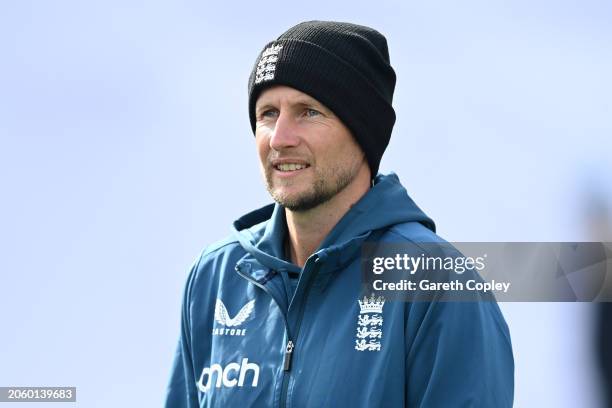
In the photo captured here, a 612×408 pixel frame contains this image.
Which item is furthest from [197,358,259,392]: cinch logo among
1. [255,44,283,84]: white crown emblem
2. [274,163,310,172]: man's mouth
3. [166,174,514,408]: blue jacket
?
[255,44,283,84]: white crown emblem

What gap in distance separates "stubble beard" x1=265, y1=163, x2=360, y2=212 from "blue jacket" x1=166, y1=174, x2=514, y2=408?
0.37ft

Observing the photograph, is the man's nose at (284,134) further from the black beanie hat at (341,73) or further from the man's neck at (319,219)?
the man's neck at (319,219)

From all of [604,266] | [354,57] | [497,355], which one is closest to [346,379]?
[497,355]

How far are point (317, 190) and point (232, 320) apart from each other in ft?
1.94

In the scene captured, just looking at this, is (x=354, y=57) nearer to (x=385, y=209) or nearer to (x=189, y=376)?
(x=385, y=209)

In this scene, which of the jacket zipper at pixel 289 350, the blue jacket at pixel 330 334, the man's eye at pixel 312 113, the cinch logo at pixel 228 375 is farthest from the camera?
the man's eye at pixel 312 113

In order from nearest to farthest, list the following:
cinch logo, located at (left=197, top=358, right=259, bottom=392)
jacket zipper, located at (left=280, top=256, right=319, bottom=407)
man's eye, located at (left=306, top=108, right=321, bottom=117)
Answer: jacket zipper, located at (left=280, top=256, right=319, bottom=407) → cinch logo, located at (left=197, top=358, right=259, bottom=392) → man's eye, located at (left=306, top=108, right=321, bottom=117)

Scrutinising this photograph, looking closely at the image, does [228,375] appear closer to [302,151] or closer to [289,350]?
[289,350]

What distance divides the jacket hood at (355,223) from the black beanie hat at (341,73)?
0.17m

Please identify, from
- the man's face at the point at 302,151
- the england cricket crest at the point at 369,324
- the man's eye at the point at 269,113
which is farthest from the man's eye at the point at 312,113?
the england cricket crest at the point at 369,324

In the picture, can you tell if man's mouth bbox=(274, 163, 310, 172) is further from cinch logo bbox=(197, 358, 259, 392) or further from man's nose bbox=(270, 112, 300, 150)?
cinch logo bbox=(197, 358, 259, 392)

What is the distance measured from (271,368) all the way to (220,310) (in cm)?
41

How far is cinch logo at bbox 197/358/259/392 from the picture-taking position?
4.17m

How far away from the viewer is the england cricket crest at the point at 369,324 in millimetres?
4004
